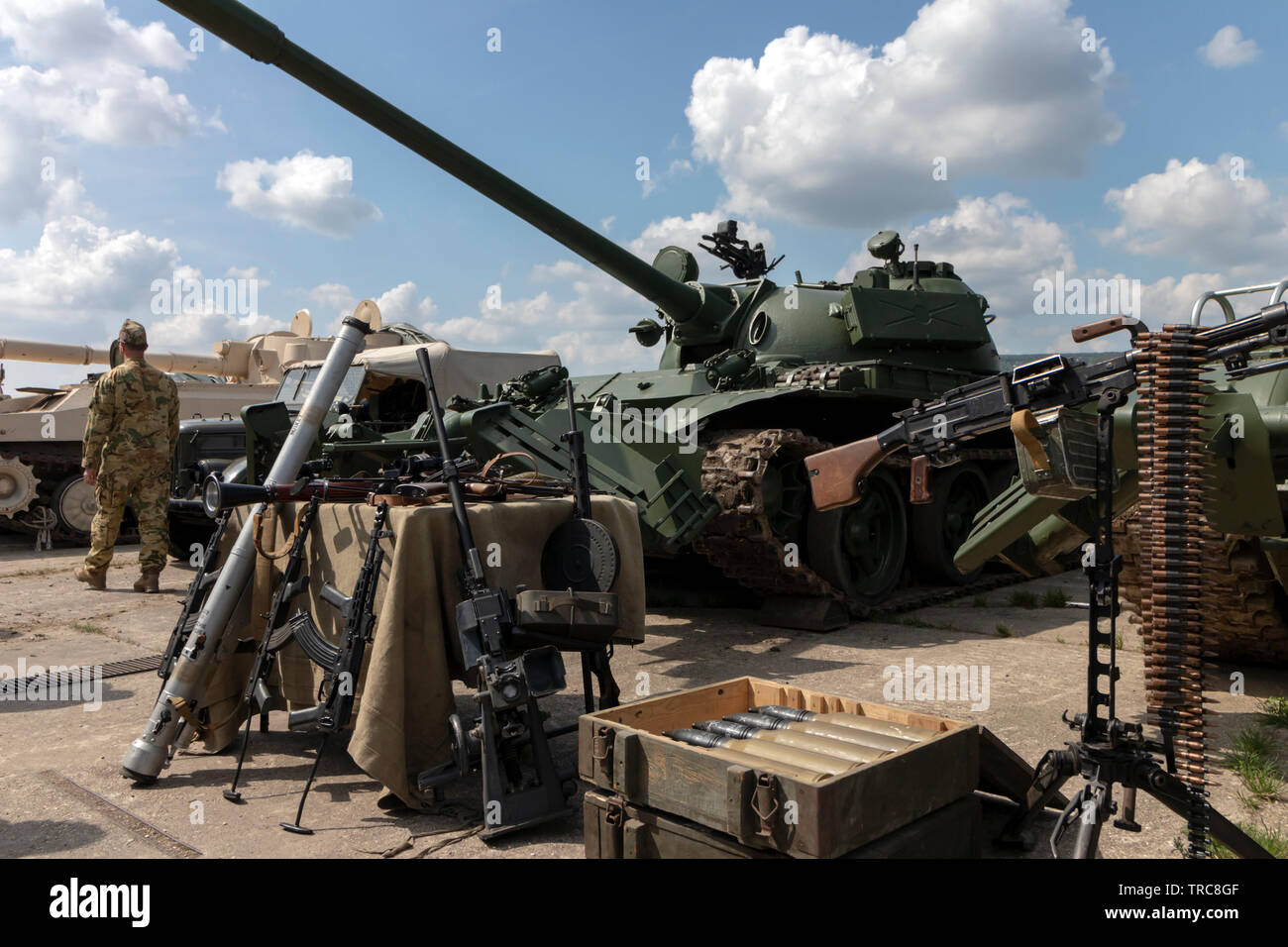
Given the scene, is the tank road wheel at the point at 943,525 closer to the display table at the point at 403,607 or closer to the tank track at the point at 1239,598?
the tank track at the point at 1239,598

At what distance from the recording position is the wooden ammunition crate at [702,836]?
2725 millimetres

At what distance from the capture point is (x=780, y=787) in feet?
8.45

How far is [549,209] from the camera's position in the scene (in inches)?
299

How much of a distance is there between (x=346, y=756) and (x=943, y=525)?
6356mm

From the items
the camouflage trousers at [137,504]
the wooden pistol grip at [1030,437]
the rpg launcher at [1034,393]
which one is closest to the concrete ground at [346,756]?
the camouflage trousers at [137,504]

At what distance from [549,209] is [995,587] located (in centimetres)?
566

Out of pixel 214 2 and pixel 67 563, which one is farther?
pixel 67 563

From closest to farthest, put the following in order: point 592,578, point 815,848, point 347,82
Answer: point 815,848, point 592,578, point 347,82

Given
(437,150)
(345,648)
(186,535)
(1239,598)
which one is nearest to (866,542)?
(1239,598)

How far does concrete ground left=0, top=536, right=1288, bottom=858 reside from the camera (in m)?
3.55

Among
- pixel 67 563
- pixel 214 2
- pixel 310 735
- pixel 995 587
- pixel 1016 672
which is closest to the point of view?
pixel 310 735

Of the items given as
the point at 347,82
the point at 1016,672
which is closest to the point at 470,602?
the point at 1016,672

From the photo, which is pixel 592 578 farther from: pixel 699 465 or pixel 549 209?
pixel 549 209

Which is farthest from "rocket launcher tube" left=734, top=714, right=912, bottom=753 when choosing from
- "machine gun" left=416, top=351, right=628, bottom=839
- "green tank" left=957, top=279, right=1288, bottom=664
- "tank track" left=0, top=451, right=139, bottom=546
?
"tank track" left=0, top=451, right=139, bottom=546
